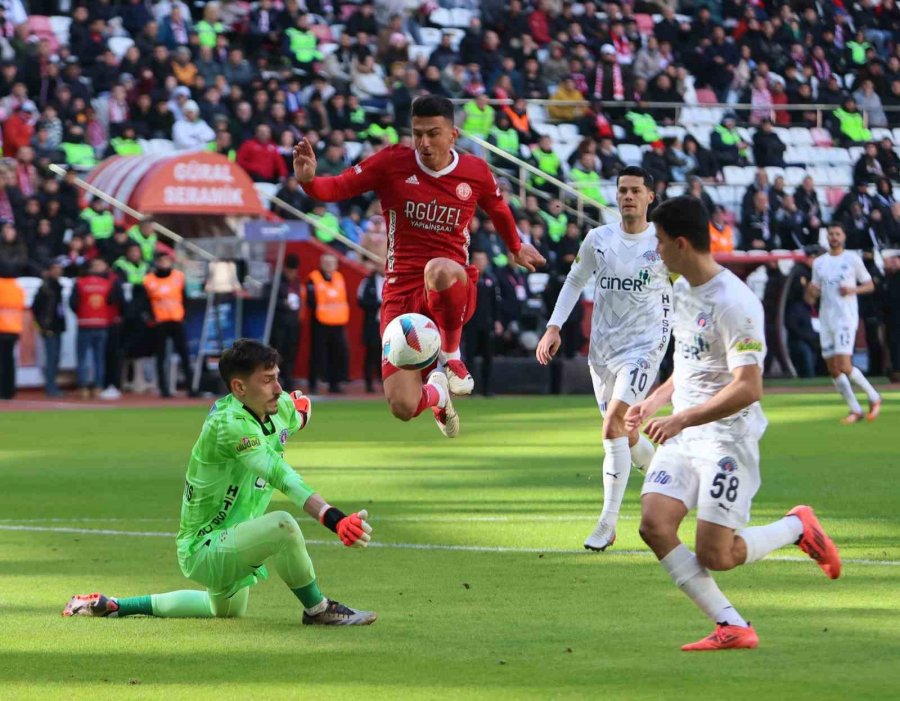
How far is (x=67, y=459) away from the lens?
16438 millimetres

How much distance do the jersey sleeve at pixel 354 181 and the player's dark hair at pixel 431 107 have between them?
430mm

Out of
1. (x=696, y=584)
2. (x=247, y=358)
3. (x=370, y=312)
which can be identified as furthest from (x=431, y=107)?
(x=370, y=312)

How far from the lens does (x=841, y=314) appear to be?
20.4m

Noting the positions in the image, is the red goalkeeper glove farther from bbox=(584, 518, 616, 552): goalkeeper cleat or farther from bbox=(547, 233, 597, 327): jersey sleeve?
bbox=(547, 233, 597, 327): jersey sleeve

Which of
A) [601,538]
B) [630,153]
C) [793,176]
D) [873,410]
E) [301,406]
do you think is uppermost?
[630,153]

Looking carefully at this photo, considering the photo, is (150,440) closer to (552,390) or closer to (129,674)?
(552,390)

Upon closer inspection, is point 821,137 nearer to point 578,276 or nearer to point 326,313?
point 326,313

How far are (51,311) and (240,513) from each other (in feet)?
56.3

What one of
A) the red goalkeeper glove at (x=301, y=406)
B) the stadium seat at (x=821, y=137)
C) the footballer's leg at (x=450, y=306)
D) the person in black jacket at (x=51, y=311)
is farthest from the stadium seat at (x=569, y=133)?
the red goalkeeper glove at (x=301, y=406)

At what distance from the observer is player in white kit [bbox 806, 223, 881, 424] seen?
20.2 meters

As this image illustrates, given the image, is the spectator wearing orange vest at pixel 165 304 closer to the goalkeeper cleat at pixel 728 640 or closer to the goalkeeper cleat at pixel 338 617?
the goalkeeper cleat at pixel 338 617

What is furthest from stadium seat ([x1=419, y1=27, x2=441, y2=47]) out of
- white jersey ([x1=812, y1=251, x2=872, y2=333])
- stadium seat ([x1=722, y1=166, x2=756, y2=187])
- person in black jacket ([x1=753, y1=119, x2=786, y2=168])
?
white jersey ([x1=812, y1=251, x2=872, y2=333])

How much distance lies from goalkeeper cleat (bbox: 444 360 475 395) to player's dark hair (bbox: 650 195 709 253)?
4.18 meters

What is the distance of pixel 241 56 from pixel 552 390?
26.5ft
